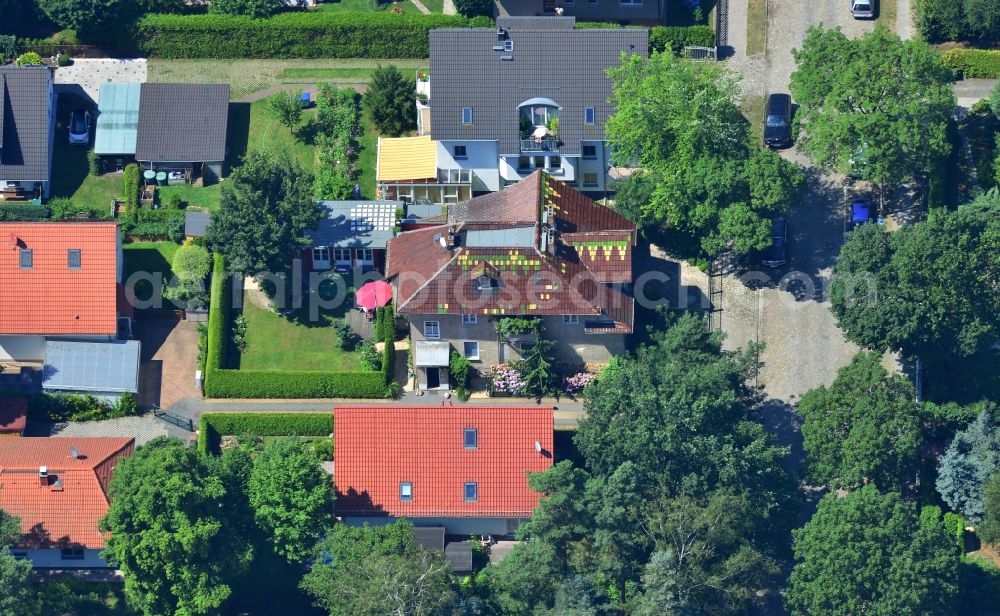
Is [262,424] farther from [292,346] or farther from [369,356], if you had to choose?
[369,356]

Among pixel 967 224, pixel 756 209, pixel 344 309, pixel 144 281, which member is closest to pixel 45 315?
pixel 144 281

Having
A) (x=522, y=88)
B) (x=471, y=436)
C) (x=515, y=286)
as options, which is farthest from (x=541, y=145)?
(x=471, y=436)

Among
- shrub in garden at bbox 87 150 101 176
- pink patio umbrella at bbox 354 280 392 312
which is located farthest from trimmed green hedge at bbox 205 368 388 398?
shrub in garden at bbox 87 150 101 176

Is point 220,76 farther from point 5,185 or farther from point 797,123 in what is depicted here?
point 797,123

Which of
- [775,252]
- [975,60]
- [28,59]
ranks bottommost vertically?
[775,252]

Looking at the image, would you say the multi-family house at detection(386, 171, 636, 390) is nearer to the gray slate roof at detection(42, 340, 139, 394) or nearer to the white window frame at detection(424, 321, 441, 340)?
the white window frame at detection(424, 321, 441, 340)

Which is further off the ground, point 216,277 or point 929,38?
point 929,38
